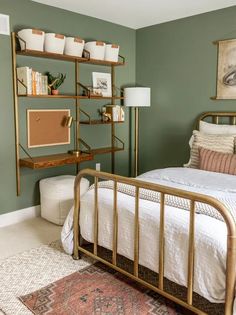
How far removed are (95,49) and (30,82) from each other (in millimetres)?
1005

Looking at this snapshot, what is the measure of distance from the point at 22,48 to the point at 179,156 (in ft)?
7.85

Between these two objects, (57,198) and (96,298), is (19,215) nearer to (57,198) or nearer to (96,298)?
(57,198)

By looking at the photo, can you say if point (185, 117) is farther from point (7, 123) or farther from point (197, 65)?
point (7, 123)

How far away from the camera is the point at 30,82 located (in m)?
3.32

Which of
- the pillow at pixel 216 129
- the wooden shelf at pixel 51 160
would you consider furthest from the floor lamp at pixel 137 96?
the wooden shelf at pixel 51 160

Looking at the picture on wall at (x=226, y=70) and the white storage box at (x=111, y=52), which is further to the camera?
the white storage box at (x=111, y=52)

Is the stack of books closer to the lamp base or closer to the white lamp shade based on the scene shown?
the lamp base

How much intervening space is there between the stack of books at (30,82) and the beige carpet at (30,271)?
1.60 m

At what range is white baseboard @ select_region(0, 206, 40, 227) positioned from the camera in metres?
3.51

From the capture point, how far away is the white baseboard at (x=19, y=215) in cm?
351

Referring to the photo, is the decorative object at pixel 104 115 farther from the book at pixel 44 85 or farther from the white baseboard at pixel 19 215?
the white baseboard at pixel 19 215

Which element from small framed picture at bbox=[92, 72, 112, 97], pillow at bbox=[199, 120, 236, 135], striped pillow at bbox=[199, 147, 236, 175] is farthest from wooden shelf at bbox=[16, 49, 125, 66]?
striped pillow at bbox=[199, 147, 236, 175]

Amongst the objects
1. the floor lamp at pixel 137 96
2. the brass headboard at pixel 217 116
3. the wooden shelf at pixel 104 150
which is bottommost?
the wooden shelf at pixel 104 150

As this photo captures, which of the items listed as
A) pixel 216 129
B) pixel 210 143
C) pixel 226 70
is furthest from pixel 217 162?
pixel 226 70
